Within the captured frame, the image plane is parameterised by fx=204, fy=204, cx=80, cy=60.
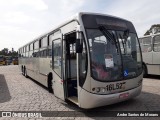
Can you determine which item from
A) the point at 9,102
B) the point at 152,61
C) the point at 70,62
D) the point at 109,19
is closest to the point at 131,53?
the point at 109,19

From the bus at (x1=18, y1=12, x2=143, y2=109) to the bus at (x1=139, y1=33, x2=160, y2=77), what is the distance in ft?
21.2

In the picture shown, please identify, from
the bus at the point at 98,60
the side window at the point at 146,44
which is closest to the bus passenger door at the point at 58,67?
the bus at the point at 98,60

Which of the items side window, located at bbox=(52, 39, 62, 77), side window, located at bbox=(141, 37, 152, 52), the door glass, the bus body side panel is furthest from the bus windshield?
side window, located at bbox=(141, 37, 152, 52)

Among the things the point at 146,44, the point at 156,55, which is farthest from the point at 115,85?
the point at 146,44

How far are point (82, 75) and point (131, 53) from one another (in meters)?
1.95

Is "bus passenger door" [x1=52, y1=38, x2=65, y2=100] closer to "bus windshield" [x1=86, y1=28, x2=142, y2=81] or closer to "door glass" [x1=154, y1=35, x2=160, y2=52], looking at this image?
"bus windshield" [x1=86, y1=28, x2=142, y2=81]

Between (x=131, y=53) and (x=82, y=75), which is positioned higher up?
(x=131, y=53)

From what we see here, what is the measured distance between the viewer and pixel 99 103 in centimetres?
566

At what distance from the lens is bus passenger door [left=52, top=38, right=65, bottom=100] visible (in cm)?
698

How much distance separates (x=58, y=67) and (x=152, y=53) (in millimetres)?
7948

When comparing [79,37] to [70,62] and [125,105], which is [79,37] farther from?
[125,105]

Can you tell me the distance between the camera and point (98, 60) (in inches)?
225

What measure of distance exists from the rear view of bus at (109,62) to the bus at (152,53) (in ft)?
21.4

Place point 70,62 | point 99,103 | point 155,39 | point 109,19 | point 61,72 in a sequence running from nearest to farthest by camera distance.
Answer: point 99,103 → point 109,19 → point 61,72 → point 70,62 → point 155,39
